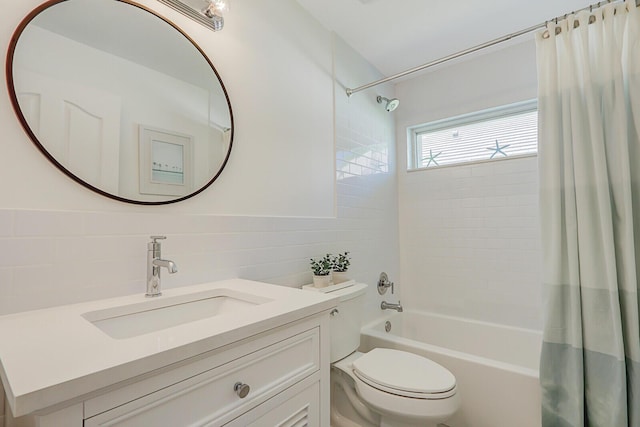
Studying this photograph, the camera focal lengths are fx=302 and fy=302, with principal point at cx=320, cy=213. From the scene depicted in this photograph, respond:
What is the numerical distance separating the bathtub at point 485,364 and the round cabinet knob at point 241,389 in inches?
50.4

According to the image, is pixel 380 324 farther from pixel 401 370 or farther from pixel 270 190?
pixel 270 190

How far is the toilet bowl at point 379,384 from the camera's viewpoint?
1196mm

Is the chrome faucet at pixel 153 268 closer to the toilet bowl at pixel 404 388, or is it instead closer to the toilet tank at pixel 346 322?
the toilet tank at pixel 346 322

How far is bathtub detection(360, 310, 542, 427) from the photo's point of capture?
1453 millimetres

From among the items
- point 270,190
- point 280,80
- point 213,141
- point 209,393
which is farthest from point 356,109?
point 209,393

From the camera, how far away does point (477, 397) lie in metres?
1.55

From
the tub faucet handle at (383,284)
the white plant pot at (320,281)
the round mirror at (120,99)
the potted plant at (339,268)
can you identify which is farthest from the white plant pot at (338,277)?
the round mirror at (120,99)

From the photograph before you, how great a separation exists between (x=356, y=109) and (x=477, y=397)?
1.94 metres

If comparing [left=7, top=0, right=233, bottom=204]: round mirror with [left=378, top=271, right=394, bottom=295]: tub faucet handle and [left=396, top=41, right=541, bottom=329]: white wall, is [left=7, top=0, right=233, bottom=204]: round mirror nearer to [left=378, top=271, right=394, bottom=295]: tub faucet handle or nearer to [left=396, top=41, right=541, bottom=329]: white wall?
[left=378, top=271, right=394, bottom=295]: tub faucet handle

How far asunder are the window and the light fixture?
1.94 m

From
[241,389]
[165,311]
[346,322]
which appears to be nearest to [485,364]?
[346,322]

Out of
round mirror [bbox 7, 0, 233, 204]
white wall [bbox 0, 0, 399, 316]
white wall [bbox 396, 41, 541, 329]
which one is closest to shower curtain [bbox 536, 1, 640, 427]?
white wall [bbox 396, 41, 541, 329]

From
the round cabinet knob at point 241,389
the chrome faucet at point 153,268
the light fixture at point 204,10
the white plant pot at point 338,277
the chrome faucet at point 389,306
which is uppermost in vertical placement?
the light fixture at point 204,10

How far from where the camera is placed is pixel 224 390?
0.69 meters
